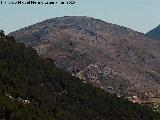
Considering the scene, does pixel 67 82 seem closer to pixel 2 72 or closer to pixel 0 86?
pixel 2 72

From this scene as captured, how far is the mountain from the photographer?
126m

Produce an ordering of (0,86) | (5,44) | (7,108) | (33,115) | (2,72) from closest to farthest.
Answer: (7,108) → (33,115) → (0,86) → (2,72) → (5,44)

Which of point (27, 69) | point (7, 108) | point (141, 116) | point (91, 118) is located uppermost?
point (7, 108)

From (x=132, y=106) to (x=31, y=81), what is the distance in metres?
59.8

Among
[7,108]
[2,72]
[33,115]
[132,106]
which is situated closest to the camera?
[7,108]

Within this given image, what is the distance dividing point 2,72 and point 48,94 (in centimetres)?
1745

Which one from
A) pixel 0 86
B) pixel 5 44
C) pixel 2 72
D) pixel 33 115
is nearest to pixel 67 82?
pixel 5 44

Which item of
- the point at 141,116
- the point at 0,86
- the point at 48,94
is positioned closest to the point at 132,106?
the point at 141,116

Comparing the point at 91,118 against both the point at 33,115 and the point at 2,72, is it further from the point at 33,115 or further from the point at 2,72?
the point at 33,115

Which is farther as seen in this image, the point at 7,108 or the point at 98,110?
the point at 98,110

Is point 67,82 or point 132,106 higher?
point 67,82

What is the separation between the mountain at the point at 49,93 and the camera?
4946 inches

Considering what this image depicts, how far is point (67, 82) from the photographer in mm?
176750

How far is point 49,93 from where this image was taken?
148 meters
